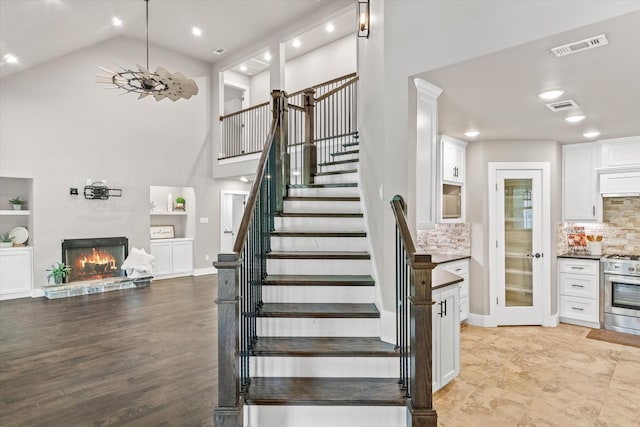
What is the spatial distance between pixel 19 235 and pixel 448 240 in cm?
742

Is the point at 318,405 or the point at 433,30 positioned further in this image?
the point at 433,30

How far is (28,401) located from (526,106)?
190 inches

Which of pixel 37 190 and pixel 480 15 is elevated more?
pixel 480 15

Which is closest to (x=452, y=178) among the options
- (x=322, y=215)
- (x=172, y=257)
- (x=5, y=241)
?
(x=322, y=215)

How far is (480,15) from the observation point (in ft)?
7.38

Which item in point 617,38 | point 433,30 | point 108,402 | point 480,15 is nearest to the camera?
point 617,38

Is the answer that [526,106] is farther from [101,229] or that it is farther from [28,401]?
[101,229]

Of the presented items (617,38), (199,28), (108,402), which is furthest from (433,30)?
(199,28)

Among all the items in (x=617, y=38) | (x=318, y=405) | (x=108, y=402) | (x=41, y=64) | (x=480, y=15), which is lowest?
(x=108, y=402)

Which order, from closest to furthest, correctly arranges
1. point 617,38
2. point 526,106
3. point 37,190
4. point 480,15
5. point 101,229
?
point 617,38
point 480,15
point 526,106
point 37,190
point 101,229

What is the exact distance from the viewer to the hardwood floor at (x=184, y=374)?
2.64m

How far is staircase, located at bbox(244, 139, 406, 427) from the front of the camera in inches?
89.5

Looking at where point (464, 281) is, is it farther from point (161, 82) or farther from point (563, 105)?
point (161, 82)

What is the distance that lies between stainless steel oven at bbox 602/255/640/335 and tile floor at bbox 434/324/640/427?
2.07 ft
